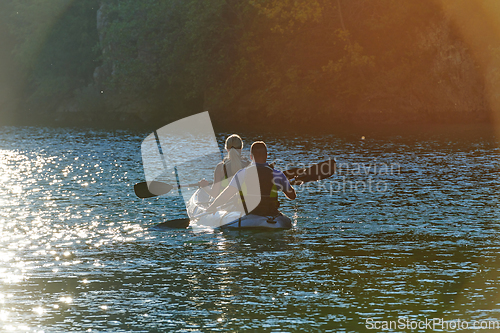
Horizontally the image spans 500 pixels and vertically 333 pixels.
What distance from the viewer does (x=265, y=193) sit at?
12758mm

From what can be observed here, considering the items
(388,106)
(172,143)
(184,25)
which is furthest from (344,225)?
(184,25)

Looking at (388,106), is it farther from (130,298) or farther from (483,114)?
(130,298)

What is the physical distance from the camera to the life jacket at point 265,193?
1232cm

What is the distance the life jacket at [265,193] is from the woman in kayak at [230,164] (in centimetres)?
102

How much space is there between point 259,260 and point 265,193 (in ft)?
6.33

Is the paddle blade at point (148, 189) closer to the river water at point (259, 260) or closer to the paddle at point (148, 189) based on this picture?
the paddle at point (148, 189)

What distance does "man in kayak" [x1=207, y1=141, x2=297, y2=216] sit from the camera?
1225 centimetres

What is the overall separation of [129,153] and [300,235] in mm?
19544

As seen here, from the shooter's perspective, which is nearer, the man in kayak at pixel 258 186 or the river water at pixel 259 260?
the river water at pixel 259 260

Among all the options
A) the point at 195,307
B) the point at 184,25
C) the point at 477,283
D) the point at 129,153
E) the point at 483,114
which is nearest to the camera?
the point at 195,307

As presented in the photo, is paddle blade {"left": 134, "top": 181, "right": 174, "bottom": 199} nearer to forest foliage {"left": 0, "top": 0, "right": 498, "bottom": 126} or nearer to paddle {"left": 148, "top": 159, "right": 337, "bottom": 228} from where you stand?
paddle {"left": 148, "top": 159, "right": 337, "bottom": 228}

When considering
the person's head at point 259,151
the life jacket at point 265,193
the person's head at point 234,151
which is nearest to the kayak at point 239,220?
the life jacket at point 265,193

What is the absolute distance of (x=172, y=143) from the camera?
37.7 meters

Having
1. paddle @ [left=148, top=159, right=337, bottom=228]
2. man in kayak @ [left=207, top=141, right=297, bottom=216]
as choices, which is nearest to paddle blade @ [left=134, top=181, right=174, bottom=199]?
paddle @ [left=148, top=159, right=337, bottom=228]
